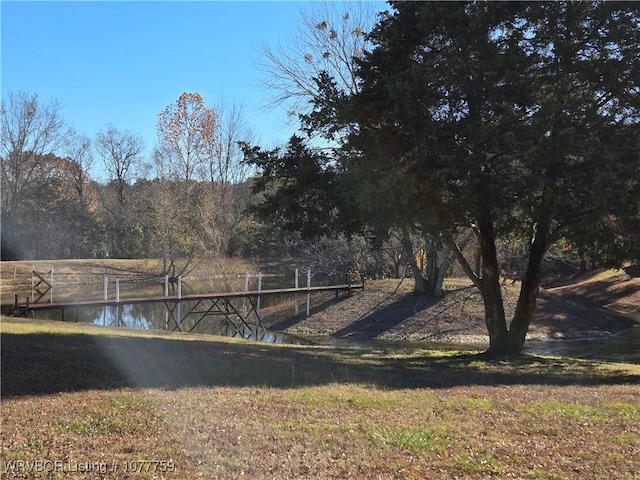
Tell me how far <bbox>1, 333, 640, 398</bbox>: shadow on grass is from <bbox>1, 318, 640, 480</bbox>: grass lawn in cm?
4

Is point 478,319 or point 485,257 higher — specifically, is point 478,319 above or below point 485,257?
below

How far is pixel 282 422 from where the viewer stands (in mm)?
5633

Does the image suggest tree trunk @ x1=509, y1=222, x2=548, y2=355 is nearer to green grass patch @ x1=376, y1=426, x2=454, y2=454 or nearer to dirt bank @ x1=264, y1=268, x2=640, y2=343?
dirt bank @ x1=264, y1=268, x2=640, y2=343

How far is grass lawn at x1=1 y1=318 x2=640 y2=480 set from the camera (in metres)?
4.43

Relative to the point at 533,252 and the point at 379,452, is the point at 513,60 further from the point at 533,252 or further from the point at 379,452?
the point at 379,452

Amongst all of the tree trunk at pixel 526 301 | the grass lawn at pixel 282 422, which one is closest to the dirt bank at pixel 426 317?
the tree trunk at pixel 526 301

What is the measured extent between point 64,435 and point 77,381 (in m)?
2.26

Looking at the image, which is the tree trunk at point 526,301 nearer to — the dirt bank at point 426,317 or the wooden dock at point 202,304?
the dirt bank at point 426,317

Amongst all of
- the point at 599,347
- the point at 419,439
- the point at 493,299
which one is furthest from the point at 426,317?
the point at 419,439

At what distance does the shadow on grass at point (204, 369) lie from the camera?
7.14 metres

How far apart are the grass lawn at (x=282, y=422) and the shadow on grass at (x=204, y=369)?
0.14ft

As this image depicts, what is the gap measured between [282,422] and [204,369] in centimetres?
334

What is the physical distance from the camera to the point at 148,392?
6.57 meters

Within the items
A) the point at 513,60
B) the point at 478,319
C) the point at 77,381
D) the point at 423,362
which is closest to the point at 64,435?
the point at 77,381
